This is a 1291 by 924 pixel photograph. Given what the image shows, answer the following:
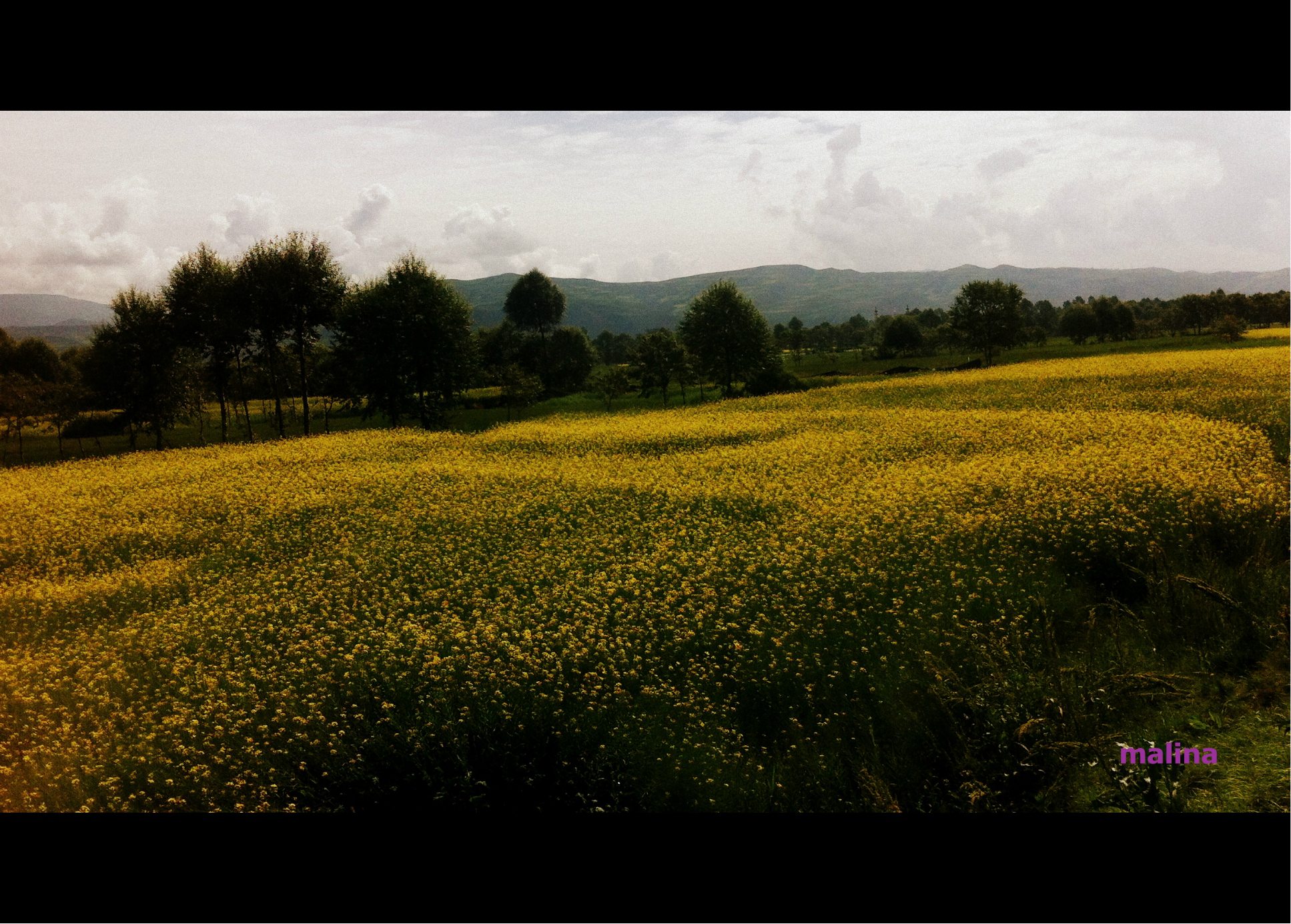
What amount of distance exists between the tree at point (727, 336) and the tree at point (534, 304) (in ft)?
57.4

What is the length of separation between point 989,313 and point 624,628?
2264 inches

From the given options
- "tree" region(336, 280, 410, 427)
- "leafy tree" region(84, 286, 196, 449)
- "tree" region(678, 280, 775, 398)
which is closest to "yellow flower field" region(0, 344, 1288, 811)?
"leafy tree" region(84, 286, 196, 449)

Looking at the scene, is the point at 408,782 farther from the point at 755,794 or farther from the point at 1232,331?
the point at 1232,331

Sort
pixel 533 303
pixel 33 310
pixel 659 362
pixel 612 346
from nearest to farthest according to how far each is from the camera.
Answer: pixel 33 310 → pixel 659 362 → pixel 533 303 → pixel 612 346

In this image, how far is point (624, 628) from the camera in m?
6.00

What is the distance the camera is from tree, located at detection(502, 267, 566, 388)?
55.7m

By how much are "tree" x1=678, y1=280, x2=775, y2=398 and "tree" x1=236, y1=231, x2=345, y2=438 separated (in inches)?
902

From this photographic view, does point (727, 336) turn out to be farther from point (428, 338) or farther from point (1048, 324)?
point (1048, 324)

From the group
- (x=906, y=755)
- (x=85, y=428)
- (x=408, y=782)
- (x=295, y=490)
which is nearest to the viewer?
(x=408, y=782)

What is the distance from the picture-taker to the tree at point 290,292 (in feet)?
64.1

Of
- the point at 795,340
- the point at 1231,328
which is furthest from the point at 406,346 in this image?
the point at 795,340

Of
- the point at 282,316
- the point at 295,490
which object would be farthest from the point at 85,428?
the point at 295,490

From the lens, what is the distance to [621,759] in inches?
180

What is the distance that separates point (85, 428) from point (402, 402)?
468 inches
